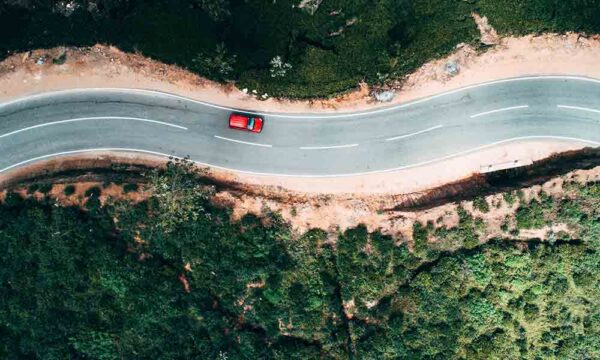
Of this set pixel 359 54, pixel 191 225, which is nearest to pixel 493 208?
pixel 359 54

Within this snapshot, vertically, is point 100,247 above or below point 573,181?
below

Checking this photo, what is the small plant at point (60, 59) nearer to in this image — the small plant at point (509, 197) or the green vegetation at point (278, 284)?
the green vegetation at point (278, 284)

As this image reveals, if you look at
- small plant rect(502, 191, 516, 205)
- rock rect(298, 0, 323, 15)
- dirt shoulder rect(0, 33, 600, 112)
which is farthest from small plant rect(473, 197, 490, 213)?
rock rect(298, 0, 323, 15)

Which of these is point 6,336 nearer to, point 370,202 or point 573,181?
point 370,202

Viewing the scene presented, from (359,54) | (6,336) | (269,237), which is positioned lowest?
(6,336)

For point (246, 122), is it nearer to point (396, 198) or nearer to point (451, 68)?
point (396, 198)

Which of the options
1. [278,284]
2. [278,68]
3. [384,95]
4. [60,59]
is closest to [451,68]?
[384,95]
